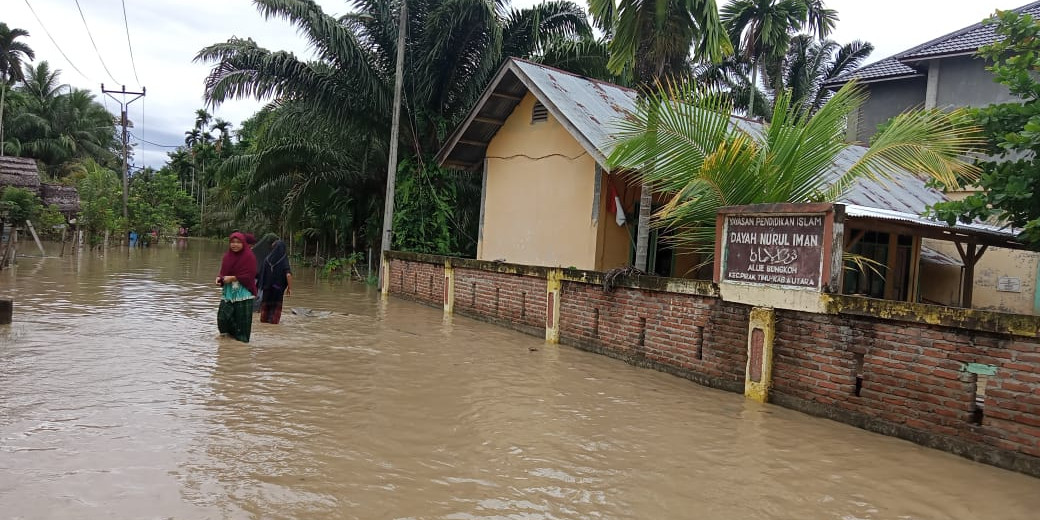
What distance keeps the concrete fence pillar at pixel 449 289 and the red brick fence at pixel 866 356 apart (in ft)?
16.2

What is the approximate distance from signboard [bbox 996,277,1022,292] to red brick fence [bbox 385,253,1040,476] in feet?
29.0

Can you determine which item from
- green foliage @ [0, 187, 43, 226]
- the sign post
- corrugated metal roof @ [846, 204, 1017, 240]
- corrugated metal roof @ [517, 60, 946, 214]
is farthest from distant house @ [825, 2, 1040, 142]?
green foliage @ [0, 187, 43, 226]

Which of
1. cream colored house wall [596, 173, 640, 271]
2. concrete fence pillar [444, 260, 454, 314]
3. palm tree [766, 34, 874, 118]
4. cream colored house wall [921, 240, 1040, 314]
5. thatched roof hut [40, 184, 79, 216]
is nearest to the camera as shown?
cream colored house wall [596, 173, 640, 271]

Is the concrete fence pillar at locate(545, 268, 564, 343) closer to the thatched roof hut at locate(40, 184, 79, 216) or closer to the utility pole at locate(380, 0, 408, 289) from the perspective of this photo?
the utility pole at locate(380, 0, 408, 289)

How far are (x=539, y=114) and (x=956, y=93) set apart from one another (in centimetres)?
962

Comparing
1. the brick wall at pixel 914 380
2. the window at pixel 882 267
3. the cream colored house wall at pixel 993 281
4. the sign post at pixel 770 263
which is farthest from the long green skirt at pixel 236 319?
the cream colored house wall at pixel 993 281

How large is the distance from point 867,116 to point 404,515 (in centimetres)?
1929

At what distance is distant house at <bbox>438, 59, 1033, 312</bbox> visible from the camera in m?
13.7

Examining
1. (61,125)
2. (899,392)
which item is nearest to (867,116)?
(899,392)

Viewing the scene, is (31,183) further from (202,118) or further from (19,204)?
(202,118)

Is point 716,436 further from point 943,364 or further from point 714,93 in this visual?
point 714,93

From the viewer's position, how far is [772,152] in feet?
27.3

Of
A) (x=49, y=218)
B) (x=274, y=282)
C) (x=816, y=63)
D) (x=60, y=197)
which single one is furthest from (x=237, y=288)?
(x=816, y=63)

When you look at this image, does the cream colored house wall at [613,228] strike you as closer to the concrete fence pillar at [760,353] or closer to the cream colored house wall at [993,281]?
the concrete fence pillar at [760,353]
